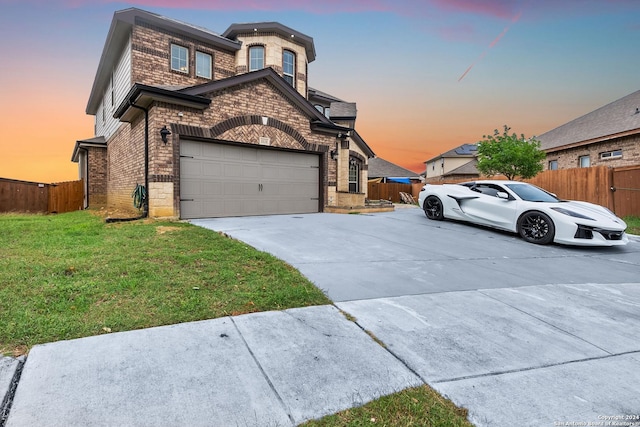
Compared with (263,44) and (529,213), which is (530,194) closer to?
(529,213)

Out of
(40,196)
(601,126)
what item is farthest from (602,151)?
(40,196)

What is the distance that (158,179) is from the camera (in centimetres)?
902

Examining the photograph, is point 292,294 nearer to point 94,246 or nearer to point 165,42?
point 94,246

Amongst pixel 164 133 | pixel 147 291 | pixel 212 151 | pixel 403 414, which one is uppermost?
pixel 164 133

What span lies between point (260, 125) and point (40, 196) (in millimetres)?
A: 14546

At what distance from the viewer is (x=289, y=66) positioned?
15.6 meters

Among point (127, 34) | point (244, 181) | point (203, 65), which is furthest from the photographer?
point (203, 65)

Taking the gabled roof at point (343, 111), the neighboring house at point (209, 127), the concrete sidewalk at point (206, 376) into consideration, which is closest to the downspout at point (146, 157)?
the neighboring house at point (209, 127)

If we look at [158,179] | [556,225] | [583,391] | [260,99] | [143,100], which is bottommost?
[583,391]

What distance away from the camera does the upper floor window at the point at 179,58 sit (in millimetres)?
12688

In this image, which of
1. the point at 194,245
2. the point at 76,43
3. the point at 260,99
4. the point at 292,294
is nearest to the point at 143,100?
the point at 260,99

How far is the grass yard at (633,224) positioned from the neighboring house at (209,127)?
9118 mm

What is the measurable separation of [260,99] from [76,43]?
9.19 metres

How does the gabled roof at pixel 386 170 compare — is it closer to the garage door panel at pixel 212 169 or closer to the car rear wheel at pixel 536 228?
the garage door panel at pixel 212 169
